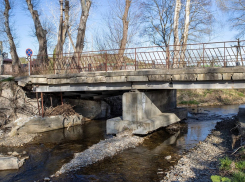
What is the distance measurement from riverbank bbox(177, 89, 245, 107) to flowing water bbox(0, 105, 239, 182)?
28.7 feet

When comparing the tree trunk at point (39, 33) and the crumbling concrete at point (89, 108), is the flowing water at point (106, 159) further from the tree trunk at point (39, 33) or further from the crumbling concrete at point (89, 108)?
the tree trunk at point (39, 33)

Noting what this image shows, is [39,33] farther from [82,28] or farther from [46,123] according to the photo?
[46,123]

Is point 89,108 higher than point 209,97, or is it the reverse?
point 89,108

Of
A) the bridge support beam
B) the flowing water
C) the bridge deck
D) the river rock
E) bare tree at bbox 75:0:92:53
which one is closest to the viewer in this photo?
the flowing water

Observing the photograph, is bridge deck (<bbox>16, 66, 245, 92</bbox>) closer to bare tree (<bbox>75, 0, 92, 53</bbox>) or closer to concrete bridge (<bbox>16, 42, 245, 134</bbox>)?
concrete bridge (<bbox>16, 42, 245, 134</bbox>)

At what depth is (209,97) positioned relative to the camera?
2439 centimetres

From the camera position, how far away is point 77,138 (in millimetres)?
11719

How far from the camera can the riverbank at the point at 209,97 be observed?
2264cm

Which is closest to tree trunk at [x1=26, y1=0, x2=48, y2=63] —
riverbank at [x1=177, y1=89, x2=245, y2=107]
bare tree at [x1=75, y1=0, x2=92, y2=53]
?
bare tree at [x1=75, y1=0, x2=92, y2=53]

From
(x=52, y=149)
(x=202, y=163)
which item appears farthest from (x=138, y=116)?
(x=202, y=163)

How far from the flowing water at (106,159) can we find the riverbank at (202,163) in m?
0.45

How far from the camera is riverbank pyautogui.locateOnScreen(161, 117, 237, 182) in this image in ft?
19.5

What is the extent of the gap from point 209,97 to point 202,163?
1875cm

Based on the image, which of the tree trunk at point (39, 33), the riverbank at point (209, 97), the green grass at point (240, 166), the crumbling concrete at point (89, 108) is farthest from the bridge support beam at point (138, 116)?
the riverbank at point (209, 97)
